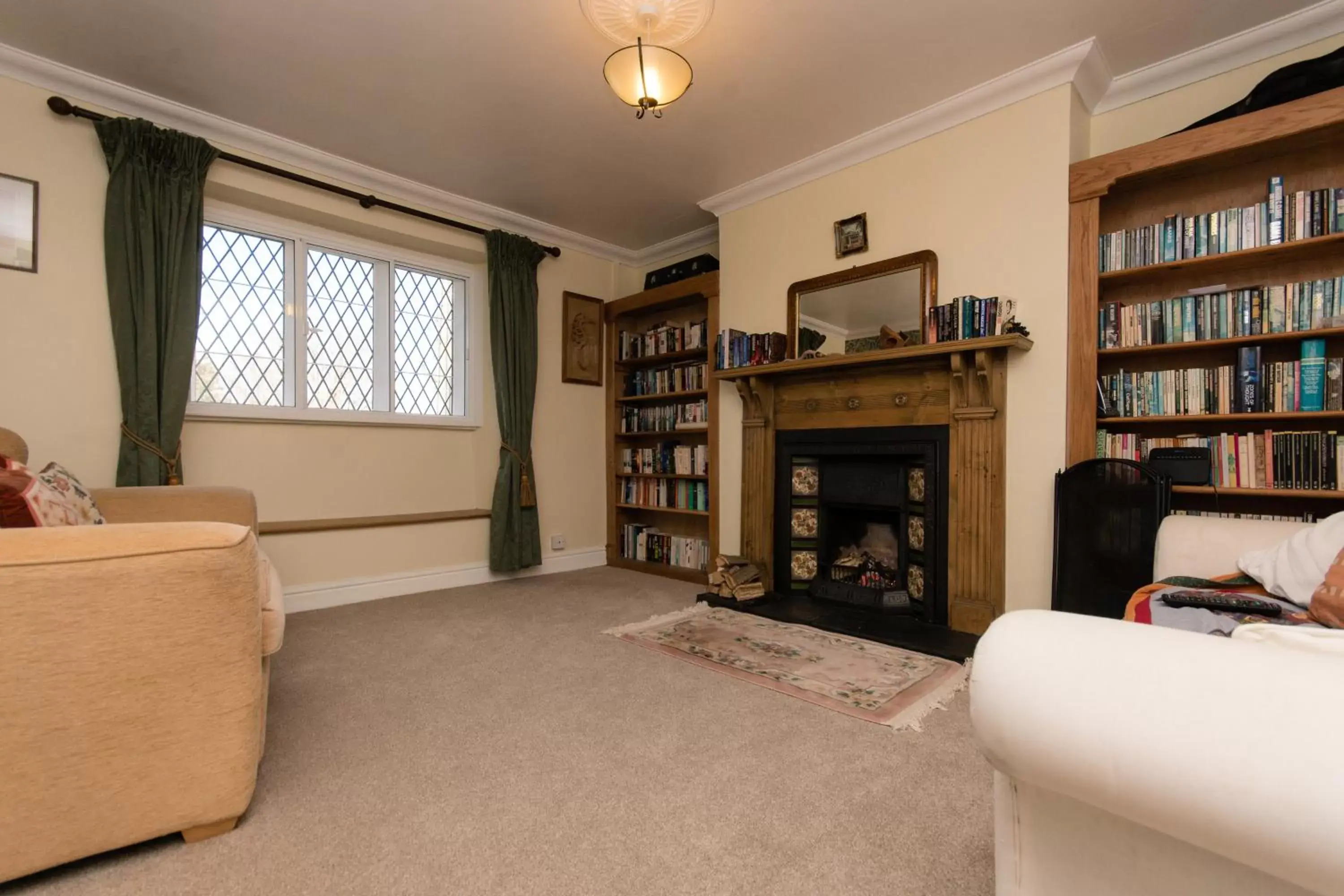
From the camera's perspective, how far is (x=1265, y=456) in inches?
86.5

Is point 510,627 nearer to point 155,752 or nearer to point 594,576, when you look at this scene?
point 594,576

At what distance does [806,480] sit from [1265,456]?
185 centimetres

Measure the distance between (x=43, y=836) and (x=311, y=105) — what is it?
288cm

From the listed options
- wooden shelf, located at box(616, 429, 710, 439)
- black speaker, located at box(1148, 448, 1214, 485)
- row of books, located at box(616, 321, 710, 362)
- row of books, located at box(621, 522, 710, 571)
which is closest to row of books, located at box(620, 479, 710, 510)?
row of books, located at box(621, 522, 710, 571)

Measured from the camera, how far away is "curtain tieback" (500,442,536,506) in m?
3.88

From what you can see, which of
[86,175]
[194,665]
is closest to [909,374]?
[194,665]

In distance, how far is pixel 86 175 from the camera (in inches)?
102

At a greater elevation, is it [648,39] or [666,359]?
[648,39]

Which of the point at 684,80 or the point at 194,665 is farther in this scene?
the point at 684,80

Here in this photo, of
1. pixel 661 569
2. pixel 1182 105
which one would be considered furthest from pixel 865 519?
pixel 1182 105

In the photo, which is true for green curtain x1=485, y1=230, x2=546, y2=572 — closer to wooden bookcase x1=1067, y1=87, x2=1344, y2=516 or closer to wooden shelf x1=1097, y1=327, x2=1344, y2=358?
wooden bookcase x1=1067, y1=87, x2=1344, y2=516

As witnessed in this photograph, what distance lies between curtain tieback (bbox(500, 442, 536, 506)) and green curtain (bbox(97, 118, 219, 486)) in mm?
1662

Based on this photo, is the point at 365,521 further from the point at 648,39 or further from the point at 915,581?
the point at 915,581

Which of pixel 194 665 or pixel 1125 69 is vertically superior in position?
pixel 1125 69
